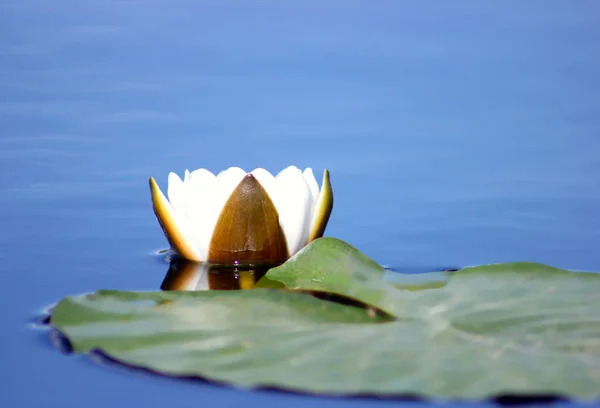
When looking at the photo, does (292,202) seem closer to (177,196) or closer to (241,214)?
(241,214)

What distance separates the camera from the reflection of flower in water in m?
2.83

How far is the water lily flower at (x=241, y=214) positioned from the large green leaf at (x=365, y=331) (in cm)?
27

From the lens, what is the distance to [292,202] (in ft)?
9.66

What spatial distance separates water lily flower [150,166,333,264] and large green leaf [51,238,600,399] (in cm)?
27

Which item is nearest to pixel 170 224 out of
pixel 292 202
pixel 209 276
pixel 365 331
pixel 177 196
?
pixel 177 196

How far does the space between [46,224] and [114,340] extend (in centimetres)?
160

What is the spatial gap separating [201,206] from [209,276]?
220 millimetres

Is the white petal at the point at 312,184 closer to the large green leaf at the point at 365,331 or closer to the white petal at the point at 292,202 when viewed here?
the white petal at the point at 292,202

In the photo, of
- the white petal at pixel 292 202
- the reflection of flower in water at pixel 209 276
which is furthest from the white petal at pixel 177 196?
the white petal at pixel 292 202

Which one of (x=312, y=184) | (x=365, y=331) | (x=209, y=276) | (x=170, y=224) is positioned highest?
(x=312, y=184)

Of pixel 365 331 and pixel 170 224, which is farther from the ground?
pixel 170 224

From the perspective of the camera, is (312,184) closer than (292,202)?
No

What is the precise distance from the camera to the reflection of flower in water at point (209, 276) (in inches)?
111

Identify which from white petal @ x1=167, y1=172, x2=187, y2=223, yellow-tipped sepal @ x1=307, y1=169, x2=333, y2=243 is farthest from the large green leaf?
white petal @ x1=167, y1=172, x2=187, y2=223
